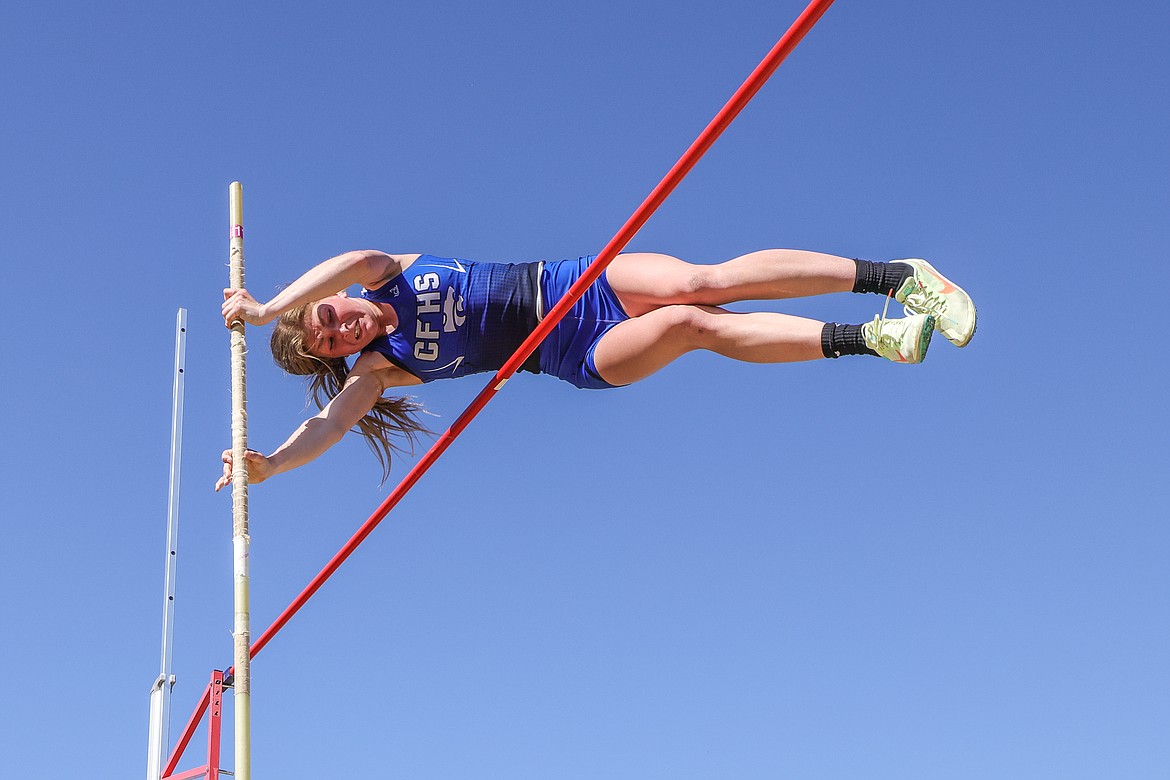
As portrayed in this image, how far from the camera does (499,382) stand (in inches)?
251

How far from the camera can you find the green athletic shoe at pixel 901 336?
5.59m

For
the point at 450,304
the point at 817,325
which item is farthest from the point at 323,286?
the point at 817,325

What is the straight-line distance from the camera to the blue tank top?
6.78 metres

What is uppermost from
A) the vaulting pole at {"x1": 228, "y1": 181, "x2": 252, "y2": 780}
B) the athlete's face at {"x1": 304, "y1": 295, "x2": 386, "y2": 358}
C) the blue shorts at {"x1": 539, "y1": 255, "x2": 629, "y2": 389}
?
the athlete's face at {"x1": 304, "y1": 295, "x2": 386, "y2": 358}

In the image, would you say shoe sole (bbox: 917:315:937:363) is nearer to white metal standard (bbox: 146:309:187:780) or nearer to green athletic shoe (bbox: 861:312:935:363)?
green athletic shoe (bbox: 861:312:935:363)

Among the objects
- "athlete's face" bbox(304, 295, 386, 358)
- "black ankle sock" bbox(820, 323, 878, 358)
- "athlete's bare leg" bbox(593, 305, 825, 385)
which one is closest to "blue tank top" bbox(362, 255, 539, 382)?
"athlete's face" bbox(304, 295, 386, 358)

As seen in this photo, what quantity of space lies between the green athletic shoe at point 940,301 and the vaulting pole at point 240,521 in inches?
105

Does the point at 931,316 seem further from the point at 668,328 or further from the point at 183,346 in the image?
the point at 183,346

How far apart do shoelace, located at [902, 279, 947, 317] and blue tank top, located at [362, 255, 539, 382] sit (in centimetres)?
173

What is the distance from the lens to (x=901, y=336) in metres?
5.61

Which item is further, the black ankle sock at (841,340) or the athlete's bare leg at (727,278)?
the athlete's bare leg at (727,278)

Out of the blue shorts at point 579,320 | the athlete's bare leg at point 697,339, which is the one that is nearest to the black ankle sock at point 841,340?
the athlete's bare leg at point 697,339

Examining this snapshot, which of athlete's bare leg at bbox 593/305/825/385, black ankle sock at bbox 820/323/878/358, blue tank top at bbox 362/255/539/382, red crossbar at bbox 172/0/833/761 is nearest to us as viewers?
red crossbar at bbox 172/0/833/761

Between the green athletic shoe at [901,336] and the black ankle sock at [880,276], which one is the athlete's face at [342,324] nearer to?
the black ankle sock at [880,276]
